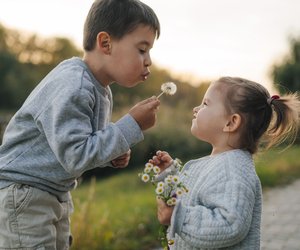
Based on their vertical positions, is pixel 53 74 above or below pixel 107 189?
above

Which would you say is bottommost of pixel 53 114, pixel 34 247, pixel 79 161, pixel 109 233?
pixel 109 233

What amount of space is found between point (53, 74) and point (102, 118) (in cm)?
32

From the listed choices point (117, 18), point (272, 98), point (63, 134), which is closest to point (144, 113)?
point (63, 134)

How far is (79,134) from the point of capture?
2117 mm

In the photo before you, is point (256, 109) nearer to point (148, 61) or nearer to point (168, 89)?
point (168, 89)

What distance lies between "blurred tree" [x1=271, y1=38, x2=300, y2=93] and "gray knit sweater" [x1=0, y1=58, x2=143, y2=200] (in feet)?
48.5

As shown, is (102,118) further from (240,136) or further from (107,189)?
(107,189)

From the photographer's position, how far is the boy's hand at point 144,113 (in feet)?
7.49

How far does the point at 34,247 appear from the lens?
7.82ft

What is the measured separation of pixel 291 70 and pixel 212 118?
50.5ft

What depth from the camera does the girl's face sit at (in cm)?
240

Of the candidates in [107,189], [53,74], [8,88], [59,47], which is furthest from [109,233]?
[59,47]

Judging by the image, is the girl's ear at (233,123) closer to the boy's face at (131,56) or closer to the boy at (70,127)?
the boy at (70,127)

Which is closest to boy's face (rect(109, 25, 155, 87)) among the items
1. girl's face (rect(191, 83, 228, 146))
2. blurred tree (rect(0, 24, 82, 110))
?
girl's face (rect(191, 83, 228, 146))
